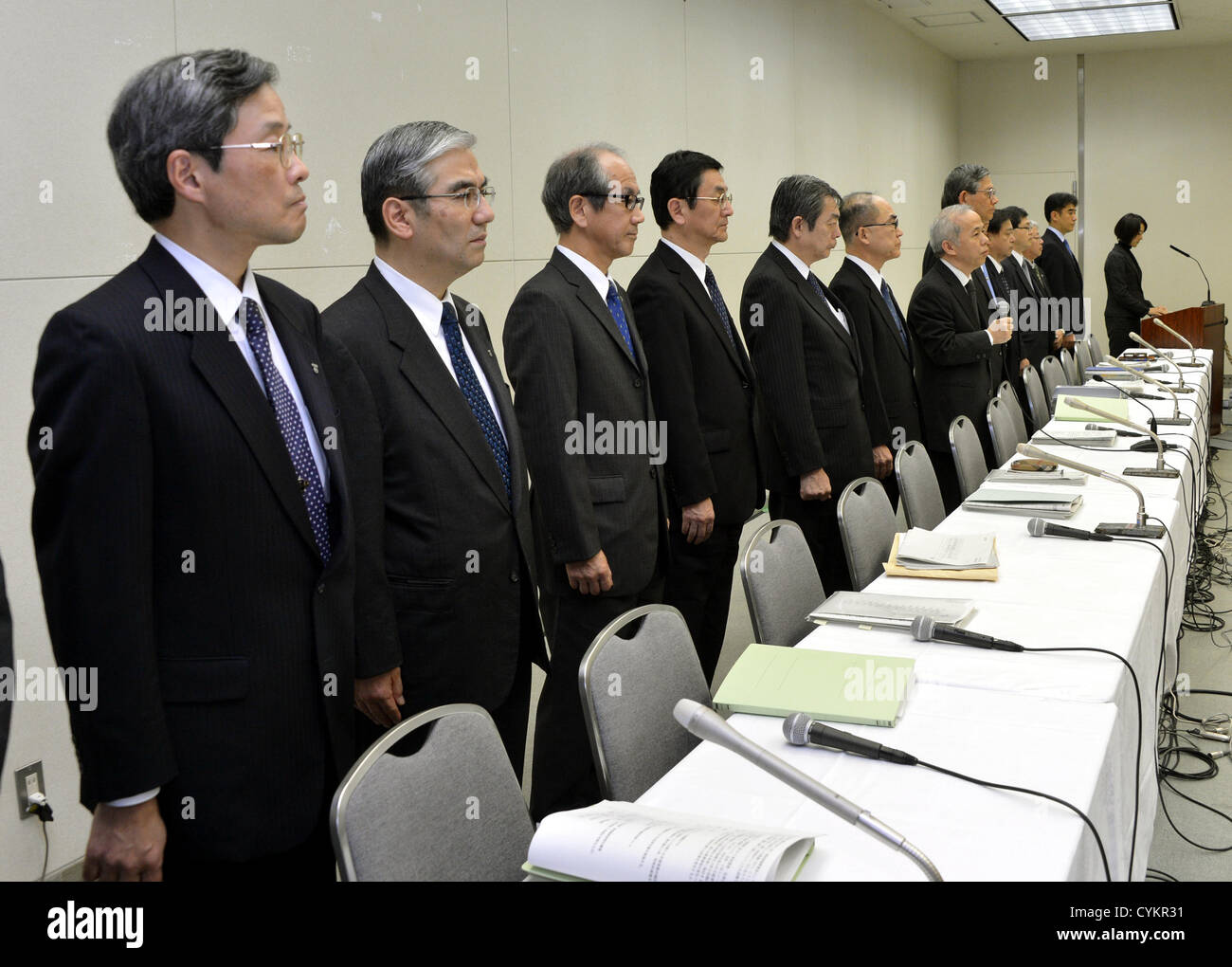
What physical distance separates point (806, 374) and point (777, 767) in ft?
9.50

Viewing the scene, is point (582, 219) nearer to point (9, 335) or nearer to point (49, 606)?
point (9, 335)

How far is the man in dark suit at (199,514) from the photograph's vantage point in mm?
1495

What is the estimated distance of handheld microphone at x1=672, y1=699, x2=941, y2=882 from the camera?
1.22m

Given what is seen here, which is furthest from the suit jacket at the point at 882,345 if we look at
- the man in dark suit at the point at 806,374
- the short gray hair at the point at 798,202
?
the short gray hair at the point at 798,202

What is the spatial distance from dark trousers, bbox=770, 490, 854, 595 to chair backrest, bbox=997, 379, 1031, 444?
1.51 m

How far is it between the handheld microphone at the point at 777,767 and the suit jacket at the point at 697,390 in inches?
84.3

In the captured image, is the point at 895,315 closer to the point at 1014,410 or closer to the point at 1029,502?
the point at 1014,410

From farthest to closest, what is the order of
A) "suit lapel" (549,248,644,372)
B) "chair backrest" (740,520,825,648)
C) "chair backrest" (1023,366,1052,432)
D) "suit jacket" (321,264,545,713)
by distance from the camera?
"chair backrest" (1023,366,1052,432)
"suit lapel" (549,248,644,372)
"chair backrest" (740,520,825,648)
"suit jacket" (321,264,545,713)

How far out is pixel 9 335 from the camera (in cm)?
255

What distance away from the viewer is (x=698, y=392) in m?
3.55

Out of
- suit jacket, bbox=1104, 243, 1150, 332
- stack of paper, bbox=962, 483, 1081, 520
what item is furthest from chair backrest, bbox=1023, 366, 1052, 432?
suit jacket, bbox=1104, 243, 1150, 332

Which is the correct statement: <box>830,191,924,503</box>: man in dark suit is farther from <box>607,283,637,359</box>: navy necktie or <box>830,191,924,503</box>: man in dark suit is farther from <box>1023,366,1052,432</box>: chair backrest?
<box>607,283,637,359</box>: navy necktie

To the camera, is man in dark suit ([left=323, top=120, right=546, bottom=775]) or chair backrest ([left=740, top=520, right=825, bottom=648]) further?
chair backrest ([left=740, top=520, right=825, bottom=648])
